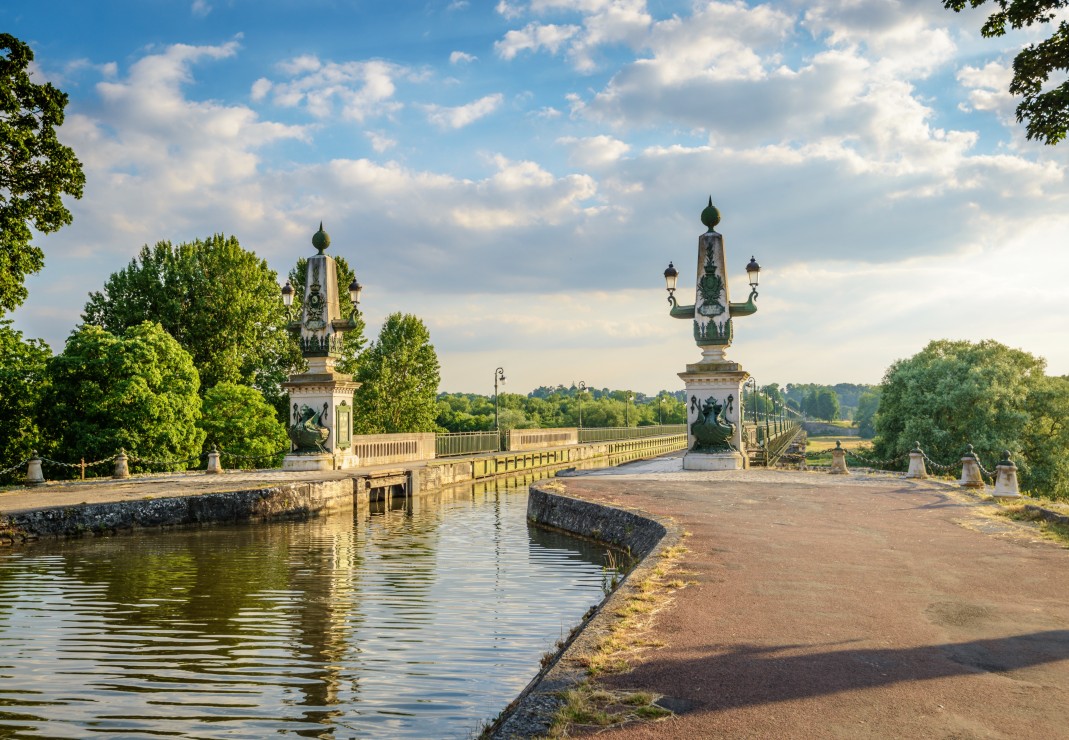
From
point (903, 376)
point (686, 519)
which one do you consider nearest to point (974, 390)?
point (903, 376)

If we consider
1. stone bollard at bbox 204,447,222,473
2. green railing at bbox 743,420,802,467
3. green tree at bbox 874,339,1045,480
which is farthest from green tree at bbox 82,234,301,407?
green tree at bbox 874,339,1045,480

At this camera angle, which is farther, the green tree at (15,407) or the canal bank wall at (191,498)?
the green tree at (15,407)

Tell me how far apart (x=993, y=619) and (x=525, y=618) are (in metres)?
5.75

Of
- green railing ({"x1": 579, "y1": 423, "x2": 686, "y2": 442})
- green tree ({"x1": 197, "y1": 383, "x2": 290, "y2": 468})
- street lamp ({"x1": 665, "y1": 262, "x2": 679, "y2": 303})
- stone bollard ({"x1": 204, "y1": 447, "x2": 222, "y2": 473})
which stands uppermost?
street lamp ({"x1": 665, "y1": 262, "x2": 679, "y2": 303})

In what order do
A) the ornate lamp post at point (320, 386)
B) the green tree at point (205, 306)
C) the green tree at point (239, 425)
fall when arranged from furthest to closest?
the green tree at point (205, 306) < the green tree at point (239, 425) < the ornate lamp post at point (320, 386)

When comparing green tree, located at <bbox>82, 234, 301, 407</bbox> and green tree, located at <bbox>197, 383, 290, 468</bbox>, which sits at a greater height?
green tree, located at <bbox>82, 234, 301, 407</bbox>

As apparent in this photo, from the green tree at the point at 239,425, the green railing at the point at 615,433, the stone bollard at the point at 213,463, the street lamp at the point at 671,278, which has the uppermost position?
the street lamp at the point at 671,278

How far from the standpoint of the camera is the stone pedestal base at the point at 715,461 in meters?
26.5

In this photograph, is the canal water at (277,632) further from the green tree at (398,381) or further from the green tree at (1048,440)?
the green tree at (398,381)

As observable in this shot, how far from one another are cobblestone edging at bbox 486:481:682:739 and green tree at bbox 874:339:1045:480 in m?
25.1

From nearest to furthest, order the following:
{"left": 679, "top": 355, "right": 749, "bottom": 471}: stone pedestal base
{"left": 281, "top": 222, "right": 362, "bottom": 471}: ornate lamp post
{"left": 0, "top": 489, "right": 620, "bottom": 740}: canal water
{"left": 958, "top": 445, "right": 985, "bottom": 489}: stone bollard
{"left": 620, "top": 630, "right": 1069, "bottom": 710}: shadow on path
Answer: {"left": 620, "top": 630, "right": 1069, "bottom": 710}: shadow on path, {"left": 0, "top": 489, "right": 620, "bottom": 740}: canal water, {"left": 958, "top": 445, "right": 985, "bottom": 489}: stone bollard, {"left": 679, "top": 355, "right": 749, "bottom": 471}: stone pedestal base, {"left": 281, "top": 222, "right": 362, "bottom": 471}: ornate lamp post

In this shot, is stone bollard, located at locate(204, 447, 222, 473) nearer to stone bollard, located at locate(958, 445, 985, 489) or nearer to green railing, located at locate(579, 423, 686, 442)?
stone bollard, located at locate(958, 445, 985, 489)

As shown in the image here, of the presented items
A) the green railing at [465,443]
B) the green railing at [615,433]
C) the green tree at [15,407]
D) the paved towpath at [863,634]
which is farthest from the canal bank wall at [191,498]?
the green railing at [615,433]

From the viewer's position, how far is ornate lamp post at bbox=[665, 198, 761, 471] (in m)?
26.1
